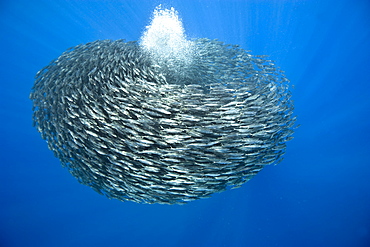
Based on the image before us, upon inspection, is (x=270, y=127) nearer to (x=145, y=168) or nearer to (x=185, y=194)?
(x=185, y=194)

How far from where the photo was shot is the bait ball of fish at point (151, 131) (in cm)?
334

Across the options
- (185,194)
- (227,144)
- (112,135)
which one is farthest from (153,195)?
(227,144)

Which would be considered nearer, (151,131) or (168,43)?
(151,131)

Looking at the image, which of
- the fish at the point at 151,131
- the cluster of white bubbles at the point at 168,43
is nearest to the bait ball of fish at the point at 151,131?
the fish at the point at 151,131

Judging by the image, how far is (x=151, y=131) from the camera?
3.38 meters

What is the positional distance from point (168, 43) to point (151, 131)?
3.47m

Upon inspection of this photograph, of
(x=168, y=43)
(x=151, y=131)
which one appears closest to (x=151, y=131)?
(x=151, y=131)

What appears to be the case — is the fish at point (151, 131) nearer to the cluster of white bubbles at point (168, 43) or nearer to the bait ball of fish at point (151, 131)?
the bait ball of fish at point (151, 131)

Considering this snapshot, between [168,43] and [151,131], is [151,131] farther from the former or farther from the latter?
[168,43]

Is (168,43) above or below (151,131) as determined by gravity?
above

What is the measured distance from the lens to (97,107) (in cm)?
367

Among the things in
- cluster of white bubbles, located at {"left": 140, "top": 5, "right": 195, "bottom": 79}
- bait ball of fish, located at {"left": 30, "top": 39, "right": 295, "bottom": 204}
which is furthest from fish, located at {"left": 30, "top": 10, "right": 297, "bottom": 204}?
cluster of white bubbles, located at {"left": 140, "top": 5, "right": 195, "bottom": 79}

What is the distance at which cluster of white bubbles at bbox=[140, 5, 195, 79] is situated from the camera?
5.73m

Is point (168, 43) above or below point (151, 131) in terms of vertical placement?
above
